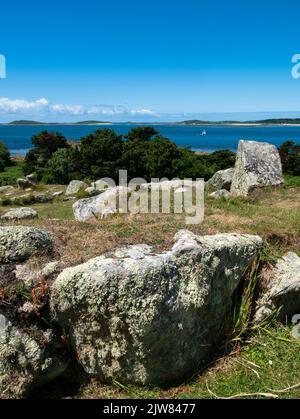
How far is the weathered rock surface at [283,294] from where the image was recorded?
7.72m

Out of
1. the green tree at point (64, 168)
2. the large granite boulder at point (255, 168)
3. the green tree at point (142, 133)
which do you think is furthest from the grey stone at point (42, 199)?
the green tree at point (142, 133)

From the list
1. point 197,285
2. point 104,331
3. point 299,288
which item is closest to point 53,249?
point 104,331

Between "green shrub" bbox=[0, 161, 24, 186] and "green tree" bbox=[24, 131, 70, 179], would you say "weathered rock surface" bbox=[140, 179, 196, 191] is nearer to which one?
"green shrub" bbox=[0, 161, 24, 186]

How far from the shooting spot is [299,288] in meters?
7.90

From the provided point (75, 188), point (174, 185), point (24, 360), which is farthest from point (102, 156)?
point (24, 360)

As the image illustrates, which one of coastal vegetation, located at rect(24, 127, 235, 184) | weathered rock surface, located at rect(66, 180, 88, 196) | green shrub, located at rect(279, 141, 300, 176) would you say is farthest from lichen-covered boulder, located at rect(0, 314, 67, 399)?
green shrub, located at rect(279, 141, 300, 176)

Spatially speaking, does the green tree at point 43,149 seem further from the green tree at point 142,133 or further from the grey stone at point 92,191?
the grey stone at point 92,191

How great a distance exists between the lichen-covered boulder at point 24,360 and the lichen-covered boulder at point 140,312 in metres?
0.37

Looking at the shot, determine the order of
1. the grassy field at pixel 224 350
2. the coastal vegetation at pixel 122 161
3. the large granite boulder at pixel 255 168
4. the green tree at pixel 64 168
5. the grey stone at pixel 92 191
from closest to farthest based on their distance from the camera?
the grassy field at pixel 224 350 < the large granite boulder at pixel 255 168 < the grey stone at pixel 92 191 < the coastal vegetation at pixel 122 161 < the green tree at pixel 64 168

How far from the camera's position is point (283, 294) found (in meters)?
7.79

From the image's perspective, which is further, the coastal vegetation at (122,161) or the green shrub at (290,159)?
the green shrub at (290,159)

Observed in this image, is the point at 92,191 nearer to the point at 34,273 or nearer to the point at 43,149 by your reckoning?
the point at 34,273

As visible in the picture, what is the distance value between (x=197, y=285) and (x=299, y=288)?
7.62ft

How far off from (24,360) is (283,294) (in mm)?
4500
